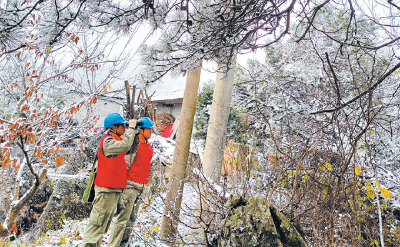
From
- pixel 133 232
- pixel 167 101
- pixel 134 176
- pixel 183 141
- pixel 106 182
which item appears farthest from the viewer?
pixel 167 101

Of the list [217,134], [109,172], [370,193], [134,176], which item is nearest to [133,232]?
[134,176]

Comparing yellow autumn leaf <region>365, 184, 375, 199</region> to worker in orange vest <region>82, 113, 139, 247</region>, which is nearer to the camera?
yellow autumn leaf <region>365, 184, 375, 199</region>

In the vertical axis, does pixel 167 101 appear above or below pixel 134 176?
above

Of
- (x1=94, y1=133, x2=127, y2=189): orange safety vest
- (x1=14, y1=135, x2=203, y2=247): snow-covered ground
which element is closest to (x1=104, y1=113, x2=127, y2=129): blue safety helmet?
(x1=94, y1=133, x2=127, y2=189): orange safety vest

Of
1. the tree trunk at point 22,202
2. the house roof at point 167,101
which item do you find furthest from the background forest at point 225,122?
the house roof at point 167,101

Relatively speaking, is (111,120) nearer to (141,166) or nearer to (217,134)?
(141,166)

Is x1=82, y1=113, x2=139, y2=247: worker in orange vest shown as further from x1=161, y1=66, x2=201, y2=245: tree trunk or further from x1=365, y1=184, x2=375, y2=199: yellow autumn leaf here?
x1=365, y1=184, x2=375, y2=199: yellow autumn leaf

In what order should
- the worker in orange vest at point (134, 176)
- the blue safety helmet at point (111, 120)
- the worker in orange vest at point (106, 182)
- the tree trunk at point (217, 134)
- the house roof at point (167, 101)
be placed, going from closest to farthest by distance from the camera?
the worker in orange vest at point (106, 182), the blue safety helmet at point (111, 120), the worker in orange vest at point (134, 176), the tree trunk at point (217, 134), the house roof at point (167, 101)

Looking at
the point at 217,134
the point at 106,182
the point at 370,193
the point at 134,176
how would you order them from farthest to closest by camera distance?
1. the point at 217,134
2. the point at 134,176
3. the point at 106,182
4. the point at 370,193

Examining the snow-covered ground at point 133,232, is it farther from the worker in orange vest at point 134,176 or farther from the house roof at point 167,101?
the house roof at point 167,101

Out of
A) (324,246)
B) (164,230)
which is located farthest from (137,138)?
(324,246)

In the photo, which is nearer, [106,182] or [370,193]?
[370,193]

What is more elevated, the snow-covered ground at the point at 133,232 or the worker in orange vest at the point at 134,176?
the worker in orange vest at the point at 134,176

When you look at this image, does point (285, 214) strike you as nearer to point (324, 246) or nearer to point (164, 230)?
point (324, 246)
